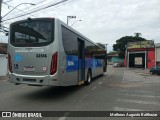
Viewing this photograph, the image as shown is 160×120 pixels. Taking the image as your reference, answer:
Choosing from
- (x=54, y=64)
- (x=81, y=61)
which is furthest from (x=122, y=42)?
(x=54, y=64)

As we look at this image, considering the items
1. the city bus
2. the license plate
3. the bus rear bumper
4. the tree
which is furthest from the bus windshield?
the tree

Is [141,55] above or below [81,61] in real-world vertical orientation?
above

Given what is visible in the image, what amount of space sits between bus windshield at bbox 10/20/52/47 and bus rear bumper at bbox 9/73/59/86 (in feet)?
4.34

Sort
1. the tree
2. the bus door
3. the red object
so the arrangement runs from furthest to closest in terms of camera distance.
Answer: the tree → the red object → the bus door

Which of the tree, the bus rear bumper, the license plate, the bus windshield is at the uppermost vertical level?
the tree

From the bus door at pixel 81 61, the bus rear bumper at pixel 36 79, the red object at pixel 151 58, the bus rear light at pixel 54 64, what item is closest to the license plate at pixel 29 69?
the bus rear bumper at pixel 36 79

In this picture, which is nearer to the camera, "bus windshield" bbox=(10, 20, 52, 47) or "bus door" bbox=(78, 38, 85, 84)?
"bus windshield" bbox=(10, 20, 52, 47)

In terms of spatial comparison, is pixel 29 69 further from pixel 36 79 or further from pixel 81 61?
pixel 81 61

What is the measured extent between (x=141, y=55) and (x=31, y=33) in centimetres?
6163

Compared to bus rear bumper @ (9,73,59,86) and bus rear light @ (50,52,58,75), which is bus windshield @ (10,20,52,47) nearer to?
bus rear light @ (50,52,58,75)

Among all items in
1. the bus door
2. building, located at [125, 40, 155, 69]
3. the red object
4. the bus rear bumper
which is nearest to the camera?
the bus rear bumper

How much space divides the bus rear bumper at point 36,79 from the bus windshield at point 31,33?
1324mm

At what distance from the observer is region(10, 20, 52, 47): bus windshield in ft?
33.1

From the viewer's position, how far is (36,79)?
10016mm
